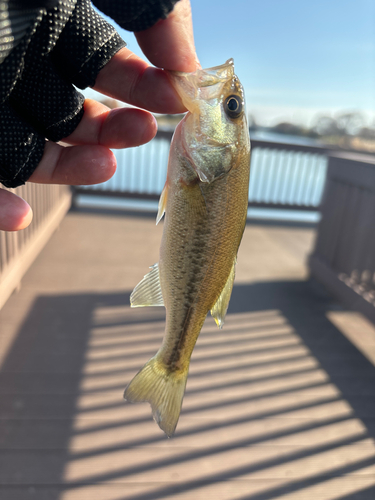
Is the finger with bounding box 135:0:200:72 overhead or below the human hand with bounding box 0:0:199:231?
overhead

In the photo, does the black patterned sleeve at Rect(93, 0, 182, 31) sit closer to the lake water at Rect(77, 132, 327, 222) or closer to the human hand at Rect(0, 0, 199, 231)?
the human hand at Rect(0, 0, 199, 231)

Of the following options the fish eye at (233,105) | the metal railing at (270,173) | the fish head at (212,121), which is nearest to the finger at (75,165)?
the fish head at (212,121)

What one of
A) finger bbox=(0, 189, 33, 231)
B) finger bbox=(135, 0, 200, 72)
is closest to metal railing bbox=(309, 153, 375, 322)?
finger bbox=(135, 0, 200, 72)

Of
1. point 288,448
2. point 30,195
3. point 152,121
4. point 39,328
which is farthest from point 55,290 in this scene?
point 152,121

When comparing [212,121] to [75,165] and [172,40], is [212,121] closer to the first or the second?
Answer: [172,40]

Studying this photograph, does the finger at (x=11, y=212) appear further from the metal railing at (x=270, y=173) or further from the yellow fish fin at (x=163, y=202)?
the metal railing at (x=270, y=173)

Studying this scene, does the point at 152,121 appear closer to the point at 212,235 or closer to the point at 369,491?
the point at 212,235
